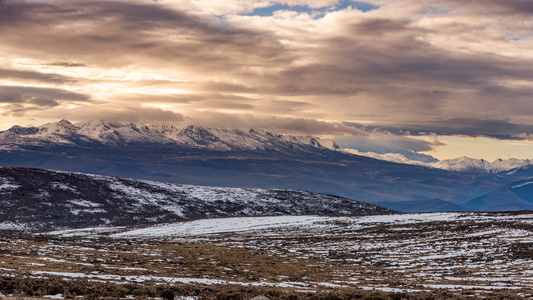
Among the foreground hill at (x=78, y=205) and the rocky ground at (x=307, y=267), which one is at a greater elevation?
the rocky ground at (x=307, y=267)

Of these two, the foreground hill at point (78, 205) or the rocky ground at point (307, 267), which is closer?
the rocky ground at point (307, 267)

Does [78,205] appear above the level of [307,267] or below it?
below

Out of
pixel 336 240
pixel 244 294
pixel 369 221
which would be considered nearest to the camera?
pixel 244 294

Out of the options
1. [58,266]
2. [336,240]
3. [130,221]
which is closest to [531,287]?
[58,266]

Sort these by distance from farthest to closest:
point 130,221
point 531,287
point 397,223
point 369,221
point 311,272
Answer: point 130,221, point 369,221, point 397,223, point 311,272, point 531,287

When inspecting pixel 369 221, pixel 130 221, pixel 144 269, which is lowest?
pixel 130 221

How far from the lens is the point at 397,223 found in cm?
10994

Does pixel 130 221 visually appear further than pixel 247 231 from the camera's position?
Yes

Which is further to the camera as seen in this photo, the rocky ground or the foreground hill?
the foreground hill

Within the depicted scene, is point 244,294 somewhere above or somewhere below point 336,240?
above

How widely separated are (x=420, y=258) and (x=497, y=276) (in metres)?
16.0

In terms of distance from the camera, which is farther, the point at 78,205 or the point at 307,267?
the point at 78,205

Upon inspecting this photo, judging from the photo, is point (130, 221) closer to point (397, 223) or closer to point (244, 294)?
point (397, 223)

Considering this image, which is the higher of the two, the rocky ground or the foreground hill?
the rocky ground
